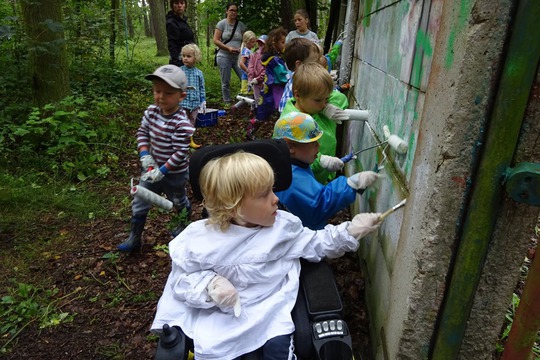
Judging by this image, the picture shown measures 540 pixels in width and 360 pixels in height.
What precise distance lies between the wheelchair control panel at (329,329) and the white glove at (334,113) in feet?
5.88

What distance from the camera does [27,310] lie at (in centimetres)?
294

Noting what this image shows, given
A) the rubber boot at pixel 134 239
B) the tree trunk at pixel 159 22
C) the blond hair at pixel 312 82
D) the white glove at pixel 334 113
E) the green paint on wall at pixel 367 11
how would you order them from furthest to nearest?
the tree trunk at pixel 159 22 → the green paint on wall at pixel 367 11 → the rubber boot at pixel 134 239 → the white glove at pixel 334 113 → the blond hair at pixel 312 82

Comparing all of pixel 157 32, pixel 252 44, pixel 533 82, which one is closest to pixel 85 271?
pixel 533 82

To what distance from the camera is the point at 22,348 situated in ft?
8.73

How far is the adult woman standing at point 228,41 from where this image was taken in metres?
8.38

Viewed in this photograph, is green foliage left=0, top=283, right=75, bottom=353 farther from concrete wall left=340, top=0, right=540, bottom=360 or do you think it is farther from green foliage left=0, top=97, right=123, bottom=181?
concrete wall left=340, top=0, right=540, bottom=360

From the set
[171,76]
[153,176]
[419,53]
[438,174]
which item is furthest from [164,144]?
[438,174]

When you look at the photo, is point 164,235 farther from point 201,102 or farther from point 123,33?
point 123,33

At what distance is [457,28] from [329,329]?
4.10 feet

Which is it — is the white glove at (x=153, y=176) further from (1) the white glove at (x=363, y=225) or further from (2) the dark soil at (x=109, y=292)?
(1) the white glove at (x=363, y=225)

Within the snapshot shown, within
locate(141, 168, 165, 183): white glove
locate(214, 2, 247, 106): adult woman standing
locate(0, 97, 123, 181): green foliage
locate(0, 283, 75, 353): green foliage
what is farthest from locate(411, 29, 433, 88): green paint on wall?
locate(214, 2, 247, 106): adult woman standing

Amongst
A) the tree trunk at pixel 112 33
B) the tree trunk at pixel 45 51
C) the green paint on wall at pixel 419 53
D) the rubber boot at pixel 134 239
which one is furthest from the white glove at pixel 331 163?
the tree trunk at pixel 112 33

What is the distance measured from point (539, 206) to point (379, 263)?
124 cm

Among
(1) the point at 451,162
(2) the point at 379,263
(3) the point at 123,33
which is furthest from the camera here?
(3) the point at 123,33
